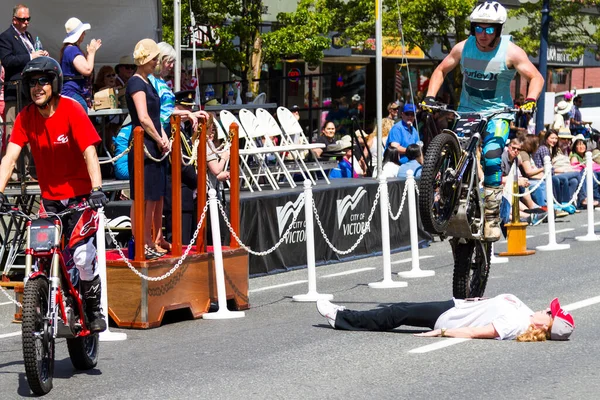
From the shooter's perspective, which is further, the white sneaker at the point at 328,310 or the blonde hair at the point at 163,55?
the blonde hair at the point at 163,55

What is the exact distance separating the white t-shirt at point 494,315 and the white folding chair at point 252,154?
20.9 ft

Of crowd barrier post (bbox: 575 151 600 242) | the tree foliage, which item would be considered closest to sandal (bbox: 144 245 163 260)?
crowd barrier post (bbox: 575 151 600 242)

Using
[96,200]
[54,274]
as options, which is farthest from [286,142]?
[54,274]

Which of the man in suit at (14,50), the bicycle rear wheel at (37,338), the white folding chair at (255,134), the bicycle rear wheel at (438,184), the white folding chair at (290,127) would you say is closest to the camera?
the bicycle rear wheel at (37,338)

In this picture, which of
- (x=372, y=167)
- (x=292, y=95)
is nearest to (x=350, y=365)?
(x=372, y=167)

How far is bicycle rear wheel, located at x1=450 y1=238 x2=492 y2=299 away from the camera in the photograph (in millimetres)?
11094

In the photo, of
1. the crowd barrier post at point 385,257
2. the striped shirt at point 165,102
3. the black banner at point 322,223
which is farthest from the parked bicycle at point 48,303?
the black banner at point 322,223

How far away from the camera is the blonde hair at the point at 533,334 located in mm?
9547

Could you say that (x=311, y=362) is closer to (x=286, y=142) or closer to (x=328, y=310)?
(x=328, y=310)

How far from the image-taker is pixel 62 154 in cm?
835

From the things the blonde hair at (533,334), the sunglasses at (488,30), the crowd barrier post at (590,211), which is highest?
the sunglasses at (488,30)

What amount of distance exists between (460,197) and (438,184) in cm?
44

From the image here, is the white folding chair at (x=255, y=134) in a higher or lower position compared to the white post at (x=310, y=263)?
higher

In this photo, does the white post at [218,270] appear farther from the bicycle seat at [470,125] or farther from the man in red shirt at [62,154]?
the man in red shirt at [62,154]
